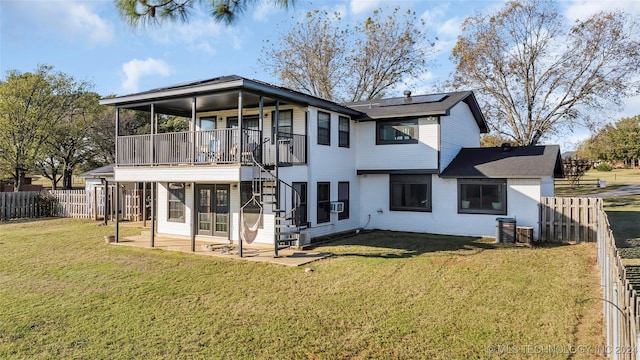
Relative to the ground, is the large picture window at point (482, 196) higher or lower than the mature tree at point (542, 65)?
lower

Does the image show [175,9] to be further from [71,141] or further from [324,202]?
[71,141]

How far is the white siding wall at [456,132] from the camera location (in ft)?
49.2

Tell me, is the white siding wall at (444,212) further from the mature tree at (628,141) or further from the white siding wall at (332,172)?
the mature tree at (628,141)

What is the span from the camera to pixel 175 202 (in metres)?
14.4

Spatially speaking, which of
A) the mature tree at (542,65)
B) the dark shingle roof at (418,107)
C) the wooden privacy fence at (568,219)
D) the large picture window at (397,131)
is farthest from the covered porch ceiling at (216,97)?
the mature tree at (542,65)

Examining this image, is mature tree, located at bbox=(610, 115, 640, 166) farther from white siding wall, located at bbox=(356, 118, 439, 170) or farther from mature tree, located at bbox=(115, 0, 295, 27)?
mature tree, located at bbox=(115, 0, 295, 27)

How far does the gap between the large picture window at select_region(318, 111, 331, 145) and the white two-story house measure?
0.18 feet

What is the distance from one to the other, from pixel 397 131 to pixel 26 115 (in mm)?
25087

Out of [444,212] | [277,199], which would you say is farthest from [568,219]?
[277,199]

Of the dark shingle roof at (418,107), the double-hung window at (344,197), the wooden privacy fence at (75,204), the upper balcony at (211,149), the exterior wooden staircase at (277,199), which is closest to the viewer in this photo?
the exterior wooden staircase at (277,199)

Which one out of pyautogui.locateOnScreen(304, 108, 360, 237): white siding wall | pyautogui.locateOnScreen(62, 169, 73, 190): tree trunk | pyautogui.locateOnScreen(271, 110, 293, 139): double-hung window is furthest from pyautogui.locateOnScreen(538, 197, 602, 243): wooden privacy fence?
pyautogui.locateOnScreen(62, 169, 73, 190): tree trunk

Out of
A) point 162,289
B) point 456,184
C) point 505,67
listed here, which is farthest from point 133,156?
point 505,67

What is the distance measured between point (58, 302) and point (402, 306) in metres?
6.00

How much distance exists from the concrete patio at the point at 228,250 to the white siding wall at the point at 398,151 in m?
5.61
